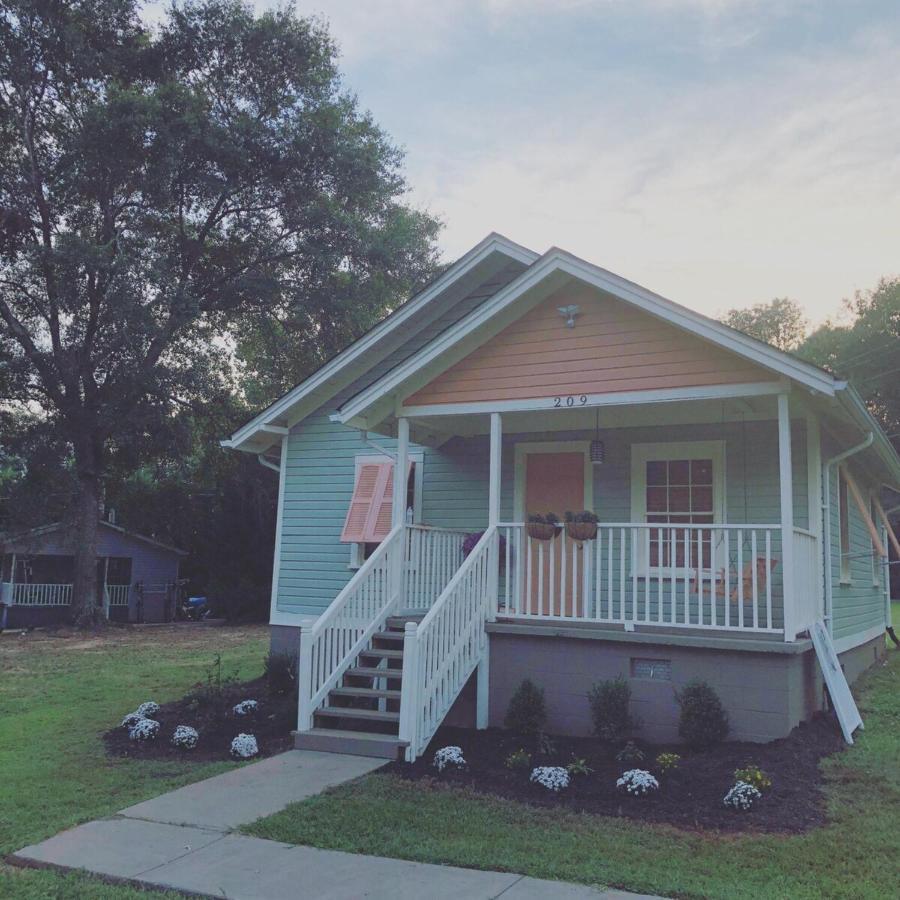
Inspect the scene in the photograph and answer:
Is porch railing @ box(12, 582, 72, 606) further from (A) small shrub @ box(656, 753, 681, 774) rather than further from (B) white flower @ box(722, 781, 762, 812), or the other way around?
(B) white flower @ box(722, 781, 762, 812)

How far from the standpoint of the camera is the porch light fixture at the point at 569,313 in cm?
895

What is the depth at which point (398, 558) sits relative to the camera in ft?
31.5

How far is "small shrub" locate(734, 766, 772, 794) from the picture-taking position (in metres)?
→ 6.36

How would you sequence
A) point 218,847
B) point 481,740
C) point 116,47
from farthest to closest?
point 116,47, point 481,740, point 218,847

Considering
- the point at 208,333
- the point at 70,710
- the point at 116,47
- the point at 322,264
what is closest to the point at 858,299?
the point at 322,264

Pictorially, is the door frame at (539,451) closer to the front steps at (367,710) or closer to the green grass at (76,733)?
the front steps at (367,710)

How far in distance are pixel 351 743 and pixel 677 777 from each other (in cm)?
290

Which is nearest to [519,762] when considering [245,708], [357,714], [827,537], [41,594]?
[357,714]

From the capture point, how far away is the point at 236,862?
5.17 m

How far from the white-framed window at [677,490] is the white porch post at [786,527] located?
1.82 m

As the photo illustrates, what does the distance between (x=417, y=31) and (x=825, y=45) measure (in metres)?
5.53

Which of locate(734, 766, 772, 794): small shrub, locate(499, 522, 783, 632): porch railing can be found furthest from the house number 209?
locate(734, 766, 772, 794): small shrub

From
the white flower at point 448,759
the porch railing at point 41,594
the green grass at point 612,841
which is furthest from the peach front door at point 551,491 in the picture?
the porch railing at point 41,594

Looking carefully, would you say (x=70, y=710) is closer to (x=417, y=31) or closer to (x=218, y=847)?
(x=218, y=847)
